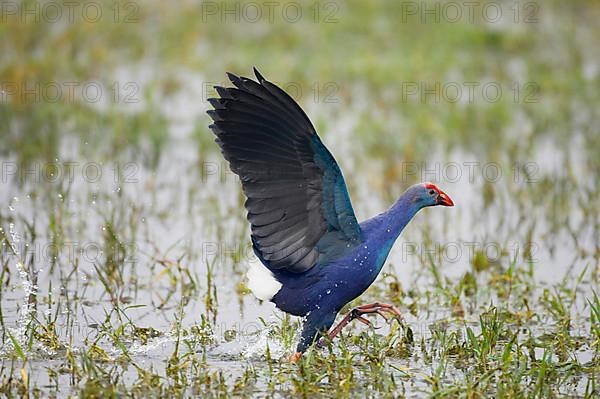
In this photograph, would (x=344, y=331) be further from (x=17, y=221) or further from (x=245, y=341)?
(x=17, y=221)

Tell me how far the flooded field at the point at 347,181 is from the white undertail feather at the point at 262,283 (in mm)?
273

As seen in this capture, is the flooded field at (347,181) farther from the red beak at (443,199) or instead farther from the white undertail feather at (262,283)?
the red beak at (443,199)

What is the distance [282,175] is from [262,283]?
0.53 meters

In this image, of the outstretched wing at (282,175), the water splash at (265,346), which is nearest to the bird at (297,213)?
the outstretched wing at (282,175)

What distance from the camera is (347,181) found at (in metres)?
7.93

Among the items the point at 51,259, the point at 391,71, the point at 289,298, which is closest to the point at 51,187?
the point at 51,259

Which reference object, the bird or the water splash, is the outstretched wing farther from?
the water splash

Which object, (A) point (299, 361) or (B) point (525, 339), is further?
(B) point (525, 339)

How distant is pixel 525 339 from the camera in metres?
5.36

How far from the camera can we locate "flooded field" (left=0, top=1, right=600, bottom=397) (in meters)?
4.77

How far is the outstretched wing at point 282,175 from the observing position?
4531mm

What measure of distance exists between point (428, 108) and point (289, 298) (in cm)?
532

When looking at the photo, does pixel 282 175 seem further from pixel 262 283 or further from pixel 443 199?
pixel 443 199

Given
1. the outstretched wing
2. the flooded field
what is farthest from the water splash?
the outstretched wing
